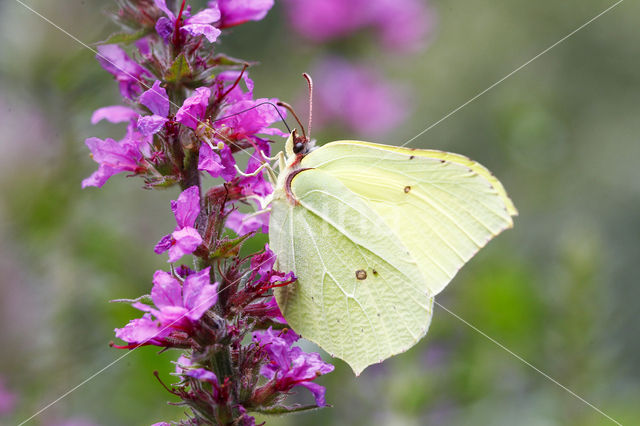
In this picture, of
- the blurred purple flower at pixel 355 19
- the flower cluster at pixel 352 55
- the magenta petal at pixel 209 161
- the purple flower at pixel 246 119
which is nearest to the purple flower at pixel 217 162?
the magenta petal at pixel 209 161

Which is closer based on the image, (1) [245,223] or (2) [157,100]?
(2) [157,100]

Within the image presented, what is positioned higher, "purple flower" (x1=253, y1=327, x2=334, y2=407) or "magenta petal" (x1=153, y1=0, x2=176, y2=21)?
"magenta petal" (x1=153, y1=0, x2=176, y2=21)

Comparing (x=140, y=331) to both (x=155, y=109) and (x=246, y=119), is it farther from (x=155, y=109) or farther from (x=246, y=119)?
(x=246, y=119)


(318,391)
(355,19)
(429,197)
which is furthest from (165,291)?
(355,19)

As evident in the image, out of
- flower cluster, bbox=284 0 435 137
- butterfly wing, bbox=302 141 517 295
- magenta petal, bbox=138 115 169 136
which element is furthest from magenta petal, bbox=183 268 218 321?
Answer: flower cluster, bbox=284 0 435 137

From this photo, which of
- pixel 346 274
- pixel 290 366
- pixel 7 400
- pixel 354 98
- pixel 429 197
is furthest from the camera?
pixel 354 98

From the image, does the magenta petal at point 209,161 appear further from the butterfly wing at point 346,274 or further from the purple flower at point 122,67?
the butterfly wing at point 346,274

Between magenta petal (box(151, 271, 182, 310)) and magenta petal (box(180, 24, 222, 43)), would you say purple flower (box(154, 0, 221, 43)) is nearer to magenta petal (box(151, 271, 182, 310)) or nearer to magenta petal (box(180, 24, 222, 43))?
magenta petal (box(180, 24, 222, 43))

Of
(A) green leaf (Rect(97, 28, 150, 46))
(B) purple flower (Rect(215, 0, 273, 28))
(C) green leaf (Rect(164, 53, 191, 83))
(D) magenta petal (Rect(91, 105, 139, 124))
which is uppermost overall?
(A) green leaf (Rect(97, 28, 150, 46))
